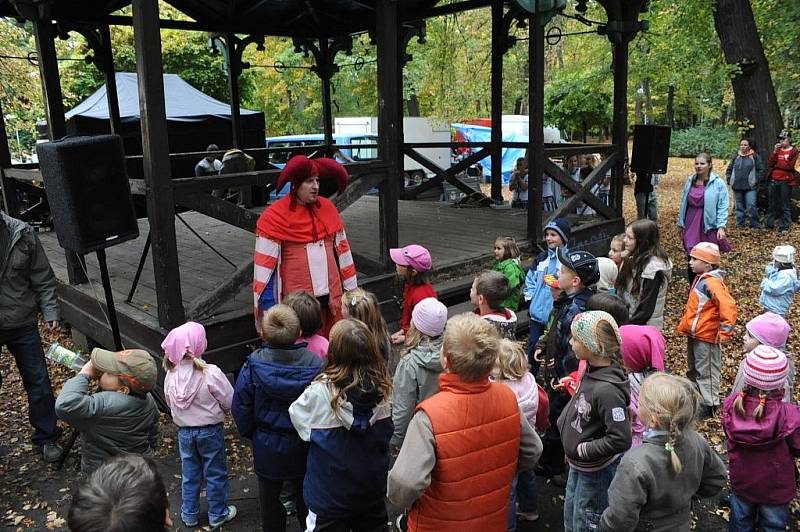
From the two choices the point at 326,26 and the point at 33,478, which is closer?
the point at 33,478

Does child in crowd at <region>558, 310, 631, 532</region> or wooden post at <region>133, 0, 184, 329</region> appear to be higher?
wooden post at <region>133, 0, 184, 329</region>

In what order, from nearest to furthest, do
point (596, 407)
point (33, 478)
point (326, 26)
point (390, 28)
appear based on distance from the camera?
point (596, 407), point (33, 478), point (390, 28), point (326, 26)

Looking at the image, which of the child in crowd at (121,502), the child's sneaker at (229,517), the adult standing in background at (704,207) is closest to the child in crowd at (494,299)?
the child's sneaker at (229,517)

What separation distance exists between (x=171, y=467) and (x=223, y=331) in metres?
1.11

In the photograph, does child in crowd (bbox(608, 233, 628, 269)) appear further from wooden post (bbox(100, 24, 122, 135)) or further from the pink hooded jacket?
wooden post (bbox(100, 24, 122, 135))

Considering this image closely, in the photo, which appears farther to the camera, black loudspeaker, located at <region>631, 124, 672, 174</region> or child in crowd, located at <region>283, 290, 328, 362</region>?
black loudspeaker, located at <region>631, 124, 672, 174</region>

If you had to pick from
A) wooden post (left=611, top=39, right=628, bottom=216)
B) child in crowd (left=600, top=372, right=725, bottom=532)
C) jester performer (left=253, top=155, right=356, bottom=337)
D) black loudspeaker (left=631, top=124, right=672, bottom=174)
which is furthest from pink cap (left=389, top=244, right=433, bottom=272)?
black loudspeaker (left=631, top=124, right=672, bottom=174)

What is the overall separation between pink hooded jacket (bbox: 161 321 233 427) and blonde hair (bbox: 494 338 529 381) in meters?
1.53

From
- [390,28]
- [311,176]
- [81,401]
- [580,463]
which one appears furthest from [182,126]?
[580,463]

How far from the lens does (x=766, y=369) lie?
9.52 feet

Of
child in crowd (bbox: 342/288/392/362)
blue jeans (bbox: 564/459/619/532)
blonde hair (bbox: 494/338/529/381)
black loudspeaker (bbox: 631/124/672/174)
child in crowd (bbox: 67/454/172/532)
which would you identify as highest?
black loudspeaker (bbox: 631/124/672/174)

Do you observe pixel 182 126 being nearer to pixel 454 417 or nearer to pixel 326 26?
pixel 326 26

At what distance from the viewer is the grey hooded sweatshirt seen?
10.3 feet

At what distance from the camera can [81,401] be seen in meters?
3.14
